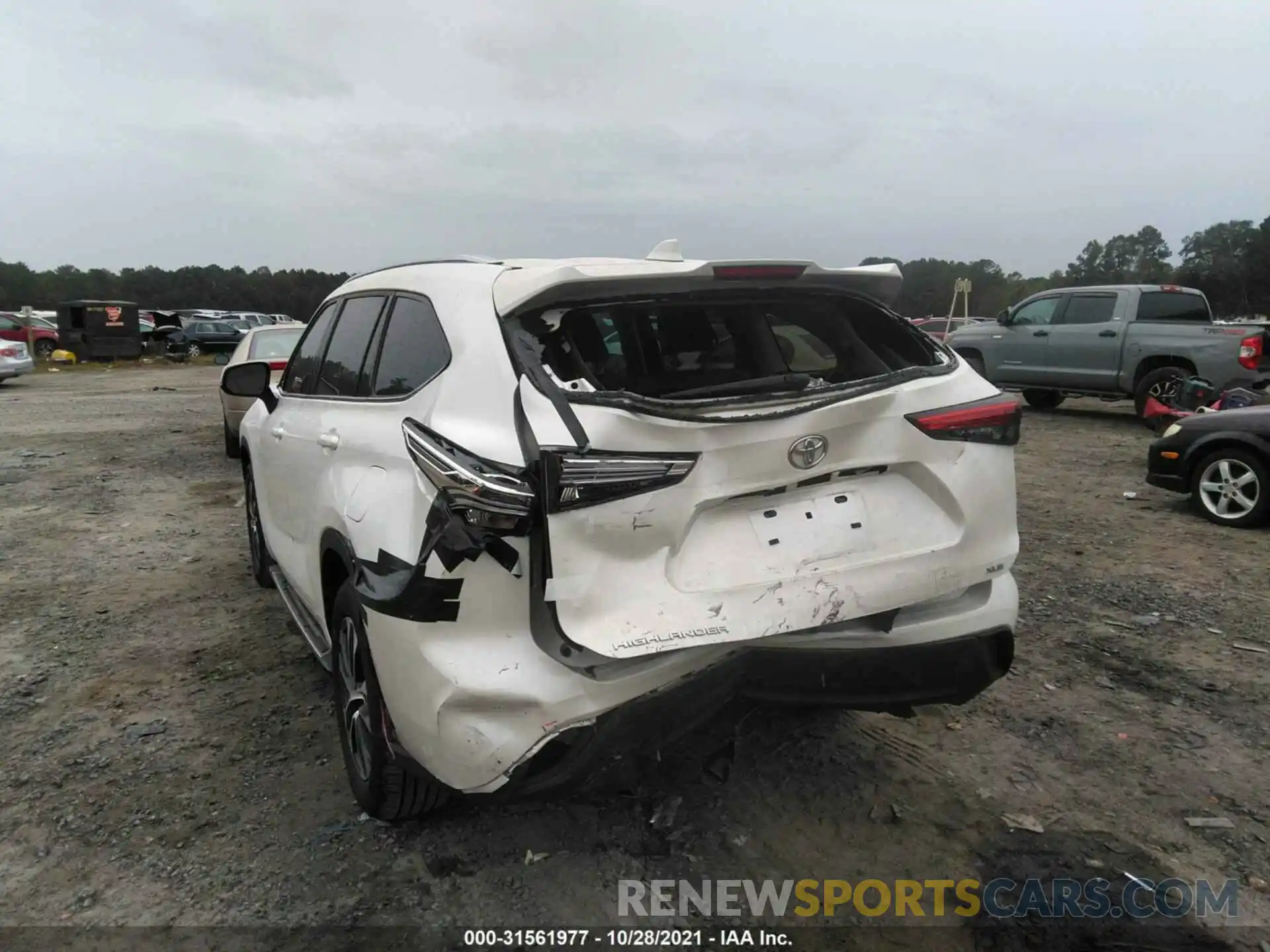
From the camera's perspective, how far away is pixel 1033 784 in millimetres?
3148

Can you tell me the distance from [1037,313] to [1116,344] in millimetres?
1382

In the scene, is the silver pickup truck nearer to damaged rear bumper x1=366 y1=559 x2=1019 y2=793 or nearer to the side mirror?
the side mirror

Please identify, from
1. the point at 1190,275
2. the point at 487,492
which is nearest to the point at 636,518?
the point at 487,492

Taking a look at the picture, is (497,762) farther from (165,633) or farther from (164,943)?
(165,633)

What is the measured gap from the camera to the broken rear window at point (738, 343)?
281 centimetres

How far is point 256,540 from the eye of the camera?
523 cm

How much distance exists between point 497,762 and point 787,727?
1.57 metres

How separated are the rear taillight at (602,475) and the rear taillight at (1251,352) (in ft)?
38.0

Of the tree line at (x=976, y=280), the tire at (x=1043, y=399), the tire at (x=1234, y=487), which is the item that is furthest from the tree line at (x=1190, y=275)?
the tire at (x=1234, y=487)

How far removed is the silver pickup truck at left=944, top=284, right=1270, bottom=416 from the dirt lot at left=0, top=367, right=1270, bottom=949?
7.09 m

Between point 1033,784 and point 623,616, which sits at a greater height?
point 623,616

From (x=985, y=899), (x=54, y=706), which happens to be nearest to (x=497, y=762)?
(x=985, y=899)

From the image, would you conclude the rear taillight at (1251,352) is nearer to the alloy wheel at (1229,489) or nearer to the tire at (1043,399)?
the tire at (1043,399)

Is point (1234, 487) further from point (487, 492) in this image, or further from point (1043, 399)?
point (1043, 399)
